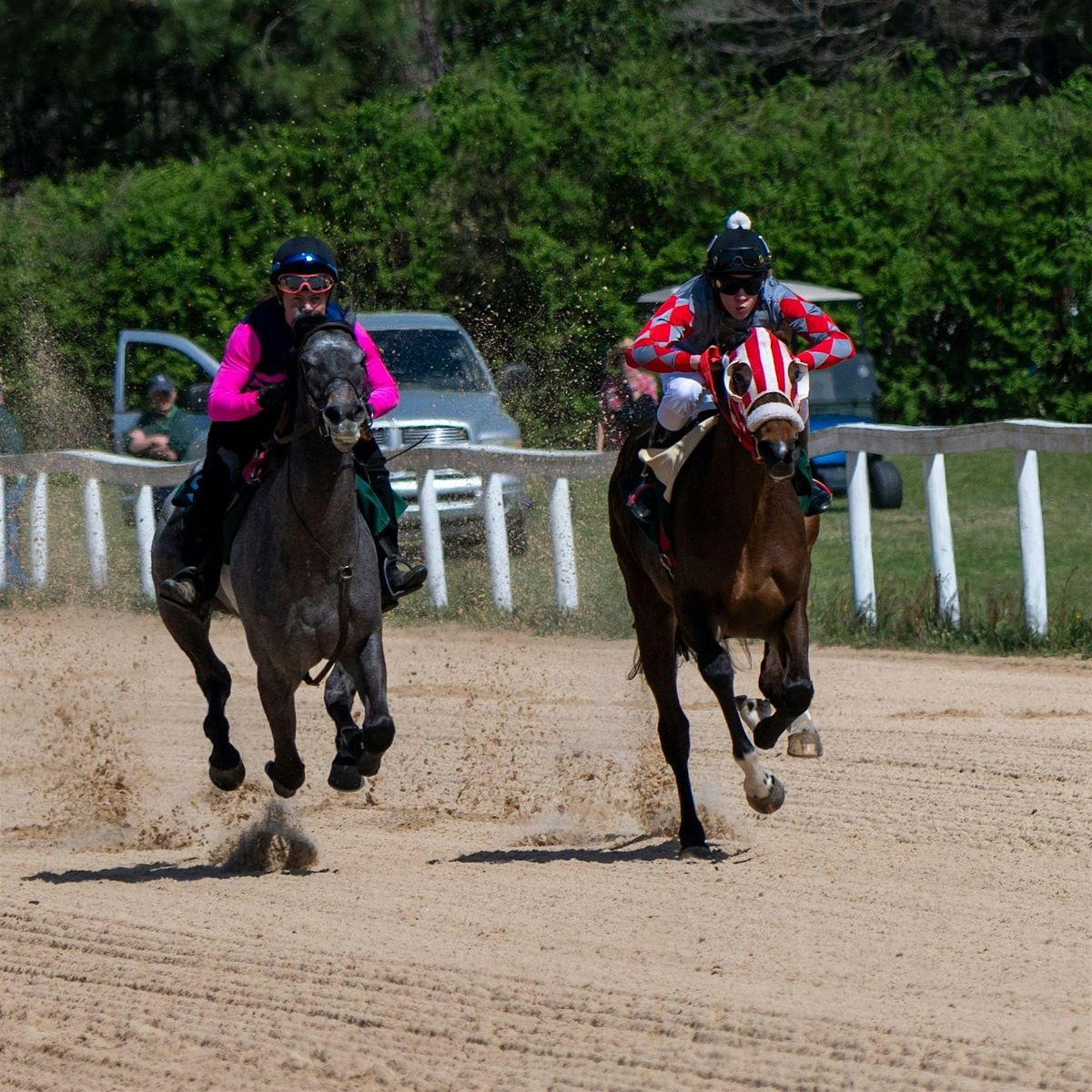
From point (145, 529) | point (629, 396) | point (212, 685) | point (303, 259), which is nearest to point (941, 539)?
point (629, 396)

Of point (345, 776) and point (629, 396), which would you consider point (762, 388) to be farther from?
point (629, 396)

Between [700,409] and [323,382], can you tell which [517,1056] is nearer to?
[323,382]

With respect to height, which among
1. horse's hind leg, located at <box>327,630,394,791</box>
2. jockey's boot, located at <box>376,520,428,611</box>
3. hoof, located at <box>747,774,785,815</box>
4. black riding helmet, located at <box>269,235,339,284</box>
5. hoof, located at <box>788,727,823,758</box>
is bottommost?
hoof, located at <box>747,774,785,815</box>

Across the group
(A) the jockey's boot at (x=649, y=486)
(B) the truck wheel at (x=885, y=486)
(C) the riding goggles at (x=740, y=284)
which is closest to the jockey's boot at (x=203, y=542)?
(A) the jockey's boot at (x=649, y=486)

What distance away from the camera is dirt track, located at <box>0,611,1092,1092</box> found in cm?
479

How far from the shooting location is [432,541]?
45.7ft

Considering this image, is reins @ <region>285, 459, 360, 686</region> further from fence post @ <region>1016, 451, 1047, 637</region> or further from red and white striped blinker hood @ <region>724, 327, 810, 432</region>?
fence post @ <region>1016, 451, 1047, 637</region>

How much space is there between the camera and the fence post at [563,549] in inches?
521

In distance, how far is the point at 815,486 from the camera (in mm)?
7234

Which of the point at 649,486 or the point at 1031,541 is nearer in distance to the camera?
the point at 649,486

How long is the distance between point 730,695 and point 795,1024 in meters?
2.41

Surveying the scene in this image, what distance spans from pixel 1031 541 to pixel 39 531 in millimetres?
8013

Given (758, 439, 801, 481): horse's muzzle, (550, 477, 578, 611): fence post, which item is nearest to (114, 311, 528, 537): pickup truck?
(550, 477, 578, 611): fence post

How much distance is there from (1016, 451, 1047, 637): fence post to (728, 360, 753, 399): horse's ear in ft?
15.8
